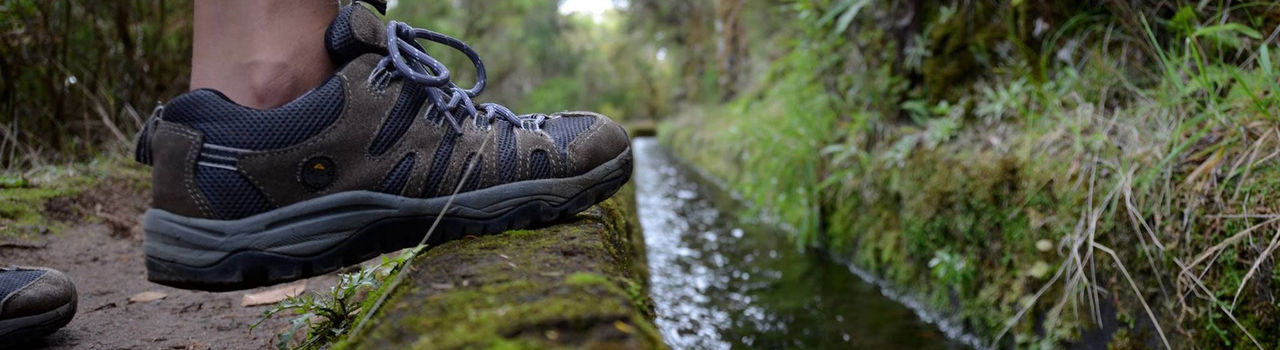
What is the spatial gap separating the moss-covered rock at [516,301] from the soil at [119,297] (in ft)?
1.85

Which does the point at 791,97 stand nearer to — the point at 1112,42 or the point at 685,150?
the point at 1112,42

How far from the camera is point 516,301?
869mm

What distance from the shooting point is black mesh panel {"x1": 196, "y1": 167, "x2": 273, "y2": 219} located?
3.98 ft

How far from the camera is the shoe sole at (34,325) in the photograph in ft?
4.49

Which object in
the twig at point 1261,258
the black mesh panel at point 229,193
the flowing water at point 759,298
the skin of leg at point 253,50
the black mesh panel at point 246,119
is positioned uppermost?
the skin of leg at point 253,50

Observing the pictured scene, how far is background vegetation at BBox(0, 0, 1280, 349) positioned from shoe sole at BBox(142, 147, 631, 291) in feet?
5.55

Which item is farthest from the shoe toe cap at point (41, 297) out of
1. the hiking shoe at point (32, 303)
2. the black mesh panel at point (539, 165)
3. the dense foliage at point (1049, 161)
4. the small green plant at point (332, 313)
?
the dense foliage at point (1049, 161)

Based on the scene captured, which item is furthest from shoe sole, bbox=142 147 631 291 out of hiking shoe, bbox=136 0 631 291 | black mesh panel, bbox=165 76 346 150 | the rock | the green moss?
the green moss

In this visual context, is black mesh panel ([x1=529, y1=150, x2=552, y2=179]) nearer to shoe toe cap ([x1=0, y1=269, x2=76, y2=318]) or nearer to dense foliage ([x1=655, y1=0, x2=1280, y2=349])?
shoe toe cap ([x1=0, y1=269, x2=76, y2=318])

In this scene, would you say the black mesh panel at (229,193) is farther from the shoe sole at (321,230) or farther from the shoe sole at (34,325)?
the shoe sole at (34,325)

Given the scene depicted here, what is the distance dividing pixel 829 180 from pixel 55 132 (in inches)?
146

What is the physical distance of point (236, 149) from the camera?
3.98 feet

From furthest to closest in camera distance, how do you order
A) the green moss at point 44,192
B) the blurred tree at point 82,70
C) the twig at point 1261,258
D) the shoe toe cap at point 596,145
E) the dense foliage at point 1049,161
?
1. the blurred tree at point 82,70
2. the green moss at point 44,192
3. the dense foliage at point 1049,161
4. the twig at point 1261,258
5. the shoe toe cap at point 596,145

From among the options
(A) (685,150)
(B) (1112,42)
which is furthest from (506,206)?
(A) (685,150)
